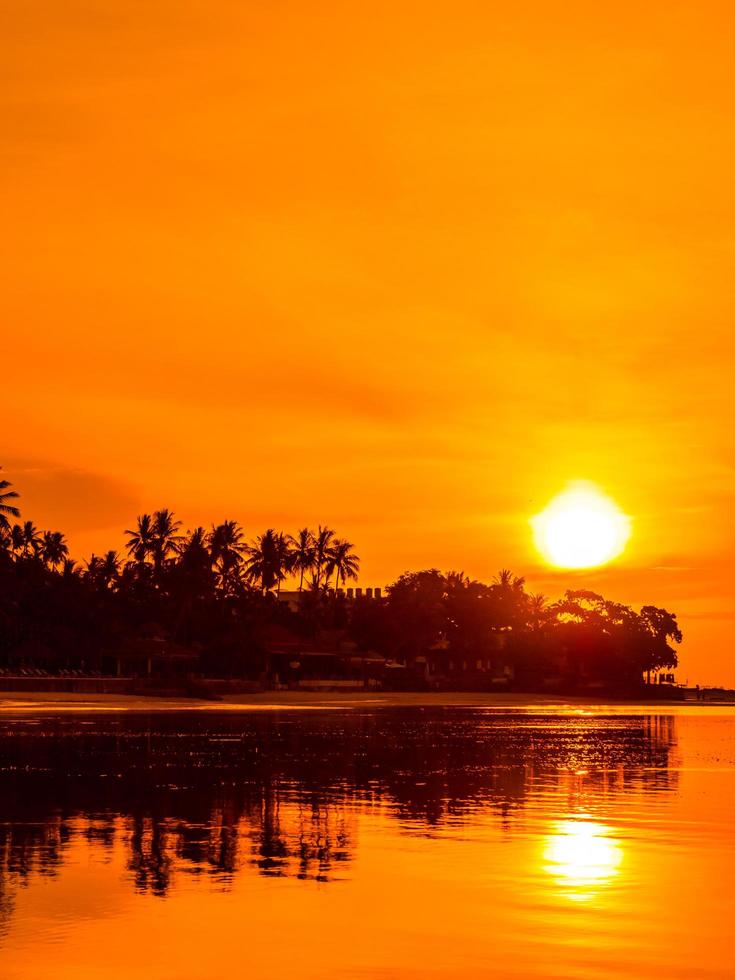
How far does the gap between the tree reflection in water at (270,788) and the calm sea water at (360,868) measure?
11cm

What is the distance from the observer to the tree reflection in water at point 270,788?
2220cm

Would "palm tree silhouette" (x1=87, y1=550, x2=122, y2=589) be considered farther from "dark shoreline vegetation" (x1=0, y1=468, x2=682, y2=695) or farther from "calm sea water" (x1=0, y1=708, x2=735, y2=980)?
"calm sea water" (x1=0, y1=708, x2=735, y2=980)

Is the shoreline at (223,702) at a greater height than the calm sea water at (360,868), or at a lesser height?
greater

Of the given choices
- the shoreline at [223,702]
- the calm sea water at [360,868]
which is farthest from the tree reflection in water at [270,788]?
the shoreline at [223,702]

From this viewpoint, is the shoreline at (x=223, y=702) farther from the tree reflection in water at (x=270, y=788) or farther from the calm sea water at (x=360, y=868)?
the calm sea water at (x=360, y=868)

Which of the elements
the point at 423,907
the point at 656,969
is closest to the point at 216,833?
the point at 423,907

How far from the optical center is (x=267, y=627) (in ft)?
479

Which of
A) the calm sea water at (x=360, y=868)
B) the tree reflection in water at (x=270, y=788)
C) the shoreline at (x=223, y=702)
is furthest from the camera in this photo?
the shoreline at (x=223, y=702)

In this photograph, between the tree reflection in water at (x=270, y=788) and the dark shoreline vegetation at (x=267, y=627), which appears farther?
the dark shoreline vegetation at (x=267, y=627)

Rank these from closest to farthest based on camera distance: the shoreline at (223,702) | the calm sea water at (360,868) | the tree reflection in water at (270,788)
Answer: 1. the calm sea water at (360,868)
2. the tree reflection in water at (270,788)
3. the shoreline at (223,702)

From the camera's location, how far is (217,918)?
1698 cm

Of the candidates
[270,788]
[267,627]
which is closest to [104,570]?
[267,627]

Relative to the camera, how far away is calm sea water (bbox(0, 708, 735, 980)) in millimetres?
15234

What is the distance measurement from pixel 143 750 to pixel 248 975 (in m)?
33.6
